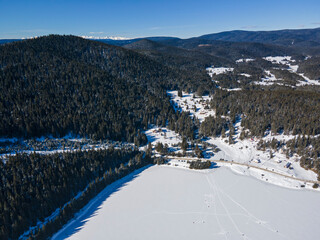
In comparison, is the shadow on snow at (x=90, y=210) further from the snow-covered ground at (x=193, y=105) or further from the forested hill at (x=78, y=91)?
the snow-covered ground at (x=193, y=105)

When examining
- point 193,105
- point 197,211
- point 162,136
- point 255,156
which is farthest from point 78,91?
point 255,156

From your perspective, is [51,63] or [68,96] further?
[51,63]

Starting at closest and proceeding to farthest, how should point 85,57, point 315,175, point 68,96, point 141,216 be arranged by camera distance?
point 141,216
point 315,175
point 68,96
point 85,57

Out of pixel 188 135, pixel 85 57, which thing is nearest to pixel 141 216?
pixel 188 135

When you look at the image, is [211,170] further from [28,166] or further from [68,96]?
[68,96]

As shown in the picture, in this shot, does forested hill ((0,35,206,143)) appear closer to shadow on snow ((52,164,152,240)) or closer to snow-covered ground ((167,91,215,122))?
snow-covered ground ((167,91,215,122))

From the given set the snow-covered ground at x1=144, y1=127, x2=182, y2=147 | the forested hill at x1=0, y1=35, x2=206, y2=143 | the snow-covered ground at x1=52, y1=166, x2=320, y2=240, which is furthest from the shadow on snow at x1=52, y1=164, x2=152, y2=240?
the snow-covered ground at x1=144, y1=127, x2=182, y2=147

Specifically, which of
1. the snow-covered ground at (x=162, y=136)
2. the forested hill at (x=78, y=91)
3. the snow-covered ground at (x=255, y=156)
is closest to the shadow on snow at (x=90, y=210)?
the forested hill at (x=78, y=91)
